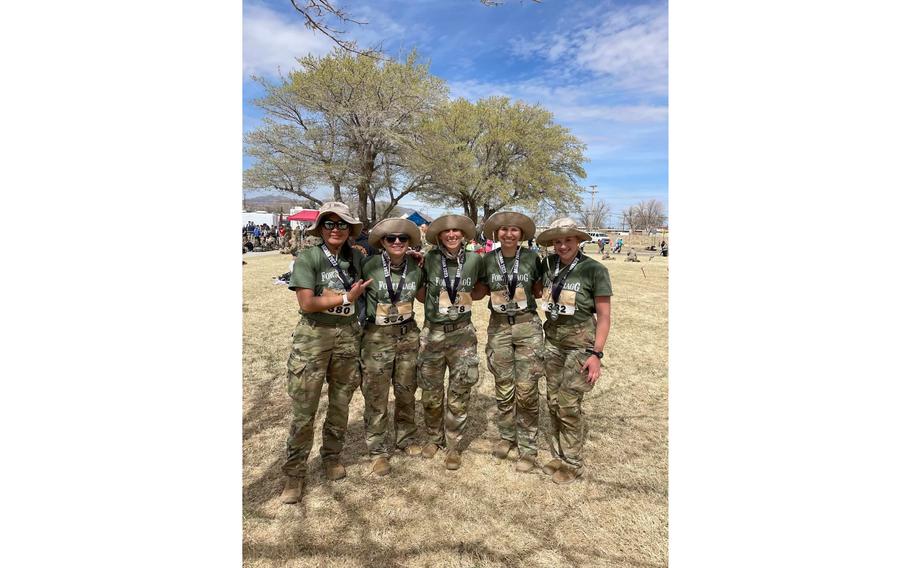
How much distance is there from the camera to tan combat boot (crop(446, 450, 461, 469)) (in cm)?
424

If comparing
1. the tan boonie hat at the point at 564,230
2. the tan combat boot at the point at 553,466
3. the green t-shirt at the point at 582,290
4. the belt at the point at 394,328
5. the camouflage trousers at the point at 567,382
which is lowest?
the tan combat boot at the point at 553,466

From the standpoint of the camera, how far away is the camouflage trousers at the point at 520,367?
426 centimetres

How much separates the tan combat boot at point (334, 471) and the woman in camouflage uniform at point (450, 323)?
3.54ft

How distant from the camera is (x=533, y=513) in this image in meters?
3.57

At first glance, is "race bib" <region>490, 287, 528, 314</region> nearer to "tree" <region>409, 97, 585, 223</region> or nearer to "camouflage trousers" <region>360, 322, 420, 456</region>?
"camouflage trousers" <region>360, 322, 420, 456</region>

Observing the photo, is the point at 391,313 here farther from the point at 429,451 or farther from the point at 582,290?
the point at 582,290

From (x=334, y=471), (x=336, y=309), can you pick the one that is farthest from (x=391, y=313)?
(x=334, y=471)

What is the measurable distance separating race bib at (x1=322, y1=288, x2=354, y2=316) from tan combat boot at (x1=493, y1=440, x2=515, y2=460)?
7.48ft

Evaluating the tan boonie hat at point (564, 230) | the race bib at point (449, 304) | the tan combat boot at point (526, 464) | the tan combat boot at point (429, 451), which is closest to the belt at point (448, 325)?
the race bib at point (449, 304)

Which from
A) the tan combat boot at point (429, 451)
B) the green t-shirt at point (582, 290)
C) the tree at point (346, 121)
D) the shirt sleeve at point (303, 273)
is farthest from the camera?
the tree at point (346, 121)

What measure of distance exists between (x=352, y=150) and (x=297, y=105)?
4.23m

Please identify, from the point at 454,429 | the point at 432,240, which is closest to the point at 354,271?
the point at 432,240

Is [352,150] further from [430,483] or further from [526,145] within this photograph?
[430,483]

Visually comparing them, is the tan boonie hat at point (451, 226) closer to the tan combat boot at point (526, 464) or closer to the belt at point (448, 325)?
the belt at point (448, 325)
